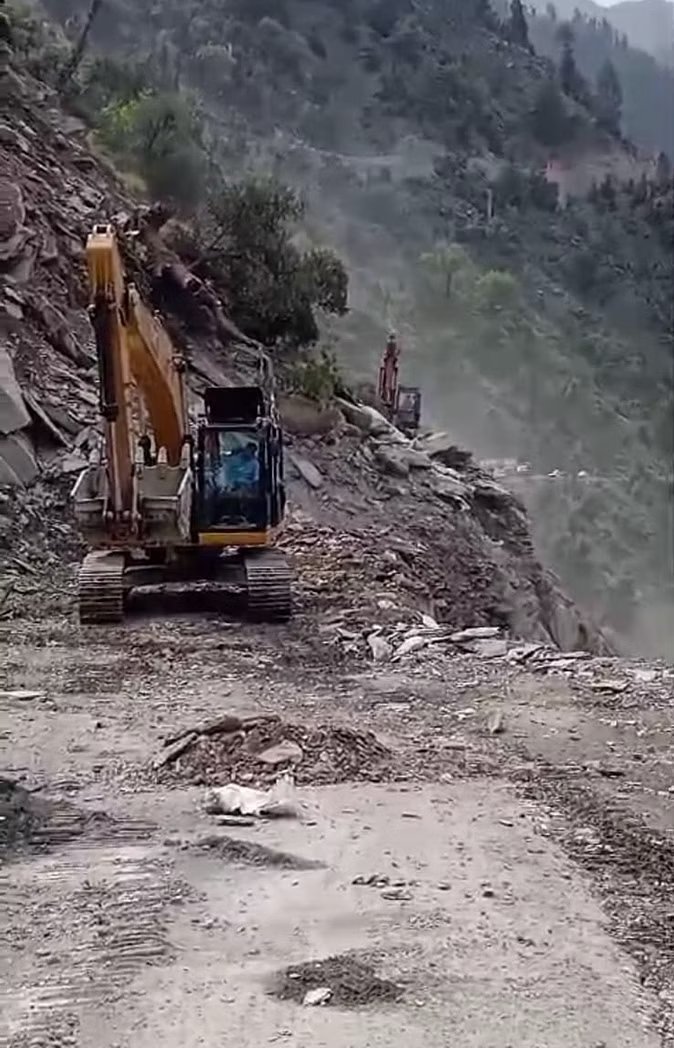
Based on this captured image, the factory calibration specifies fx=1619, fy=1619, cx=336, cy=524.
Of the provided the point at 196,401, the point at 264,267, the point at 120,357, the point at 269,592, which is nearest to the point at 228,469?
the point at 269,592

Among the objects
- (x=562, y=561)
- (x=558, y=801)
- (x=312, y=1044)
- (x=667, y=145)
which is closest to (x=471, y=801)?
(x=558, y=801)

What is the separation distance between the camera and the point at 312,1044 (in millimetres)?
5191

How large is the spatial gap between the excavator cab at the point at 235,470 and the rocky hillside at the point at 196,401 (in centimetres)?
116

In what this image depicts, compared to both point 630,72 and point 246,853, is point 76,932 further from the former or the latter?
point 630,72

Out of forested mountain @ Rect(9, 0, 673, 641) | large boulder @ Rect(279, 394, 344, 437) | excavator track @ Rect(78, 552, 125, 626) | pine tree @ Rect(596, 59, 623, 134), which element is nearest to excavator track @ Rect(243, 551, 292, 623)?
excavator track @ Rect(78, 552, 125, 626)

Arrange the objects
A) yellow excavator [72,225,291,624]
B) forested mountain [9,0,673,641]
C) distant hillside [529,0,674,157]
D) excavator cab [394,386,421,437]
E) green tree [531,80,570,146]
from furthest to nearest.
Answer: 1. distant hillside [529,0,674,157]
2. green tree [531,80,570,146]
3. forested mountain [9,0,673,641]
4. excavator cab [394,386,421,437]
5. yellow excavator [72,225,291,624]

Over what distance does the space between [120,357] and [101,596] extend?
2.13 metres

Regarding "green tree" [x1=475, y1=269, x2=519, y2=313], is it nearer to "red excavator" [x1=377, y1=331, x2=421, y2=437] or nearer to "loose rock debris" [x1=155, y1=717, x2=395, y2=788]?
"red excavator" [x1=377, y1=331, x2=421, y2=437]

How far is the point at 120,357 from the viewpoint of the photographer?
1320 cm

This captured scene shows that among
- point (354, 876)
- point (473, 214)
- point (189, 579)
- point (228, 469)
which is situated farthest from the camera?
point (473, 214)

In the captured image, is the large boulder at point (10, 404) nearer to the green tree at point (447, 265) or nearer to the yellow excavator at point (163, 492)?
the yellow excavator at point (163, 492)

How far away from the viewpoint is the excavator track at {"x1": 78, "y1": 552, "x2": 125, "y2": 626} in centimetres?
1394

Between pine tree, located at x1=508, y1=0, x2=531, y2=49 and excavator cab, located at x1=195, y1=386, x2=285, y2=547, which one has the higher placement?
pine tree, located at x1=508, y1=0, x2=531, y2=49

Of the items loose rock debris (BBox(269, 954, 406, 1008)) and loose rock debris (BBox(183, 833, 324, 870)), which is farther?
loose rock debris (BBox(183, 833, 324, 870))
